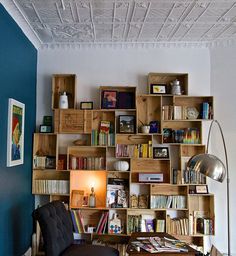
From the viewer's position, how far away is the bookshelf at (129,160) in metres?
3.83

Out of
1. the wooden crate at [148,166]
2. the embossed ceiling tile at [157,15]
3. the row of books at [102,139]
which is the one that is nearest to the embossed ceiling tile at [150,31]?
the embossed ceiling tile at [157,15]

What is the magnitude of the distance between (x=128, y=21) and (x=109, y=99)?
107cm

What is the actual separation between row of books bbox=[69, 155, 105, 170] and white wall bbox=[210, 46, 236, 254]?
5.24 ft

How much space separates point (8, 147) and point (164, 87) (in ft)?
7.24

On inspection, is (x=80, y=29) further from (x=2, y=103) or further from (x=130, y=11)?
(x=2, y=103)

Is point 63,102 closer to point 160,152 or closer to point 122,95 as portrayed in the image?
point 122,95

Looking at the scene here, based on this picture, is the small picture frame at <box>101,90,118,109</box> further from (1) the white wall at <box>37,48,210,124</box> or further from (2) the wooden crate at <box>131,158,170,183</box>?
(2) the wooden crate at <box>131,158,170,183</box>

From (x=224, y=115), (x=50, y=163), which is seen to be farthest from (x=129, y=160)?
(x=224, y=115)

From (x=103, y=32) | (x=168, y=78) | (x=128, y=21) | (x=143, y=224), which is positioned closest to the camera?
(x=128, y=21)

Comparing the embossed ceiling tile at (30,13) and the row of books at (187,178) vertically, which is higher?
the embossed ceiling tile at (30,13)

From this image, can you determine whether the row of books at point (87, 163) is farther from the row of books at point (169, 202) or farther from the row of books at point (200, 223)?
the row of books at point (200, 223)

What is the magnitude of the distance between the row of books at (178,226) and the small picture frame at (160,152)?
2.75ft

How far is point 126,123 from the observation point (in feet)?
12.9

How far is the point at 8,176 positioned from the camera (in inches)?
117
